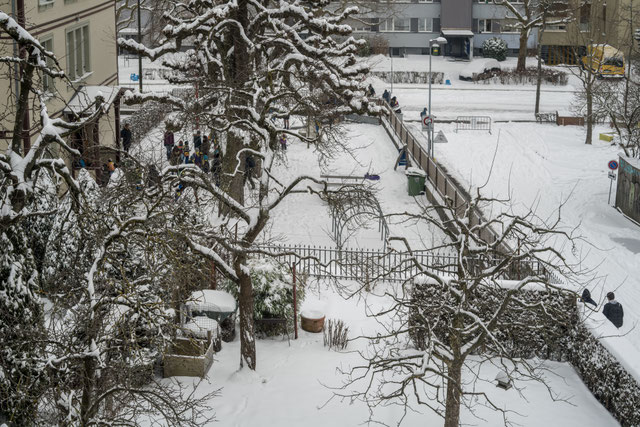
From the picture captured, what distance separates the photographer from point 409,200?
97.1 ft

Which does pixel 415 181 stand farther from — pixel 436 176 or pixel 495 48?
pixel 495 48

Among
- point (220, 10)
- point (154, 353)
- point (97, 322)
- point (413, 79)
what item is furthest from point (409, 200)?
point (413, 79)

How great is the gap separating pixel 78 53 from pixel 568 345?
64.2 ft

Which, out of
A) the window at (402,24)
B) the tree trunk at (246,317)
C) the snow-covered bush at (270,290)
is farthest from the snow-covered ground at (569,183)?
the window at (402,24)

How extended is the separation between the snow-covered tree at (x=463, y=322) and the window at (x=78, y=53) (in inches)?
554

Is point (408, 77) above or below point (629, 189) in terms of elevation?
above

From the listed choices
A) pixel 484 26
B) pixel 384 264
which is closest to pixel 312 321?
pixel 384 264

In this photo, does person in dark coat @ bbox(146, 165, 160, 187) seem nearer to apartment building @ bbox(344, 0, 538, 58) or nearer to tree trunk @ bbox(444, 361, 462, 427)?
tree trunk @ bbox(444, 361, 462, 427)

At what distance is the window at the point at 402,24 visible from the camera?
6569 cm

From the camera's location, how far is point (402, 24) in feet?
216

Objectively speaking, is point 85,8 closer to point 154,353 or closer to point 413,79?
point 154,353

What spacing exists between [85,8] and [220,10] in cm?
815

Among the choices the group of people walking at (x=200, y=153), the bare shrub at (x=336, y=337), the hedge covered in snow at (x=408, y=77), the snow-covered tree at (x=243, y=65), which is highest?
the snow-covered tree at (x=243, y=65)

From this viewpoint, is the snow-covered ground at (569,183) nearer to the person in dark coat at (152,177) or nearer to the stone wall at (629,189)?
the stone wall at (629,189)
